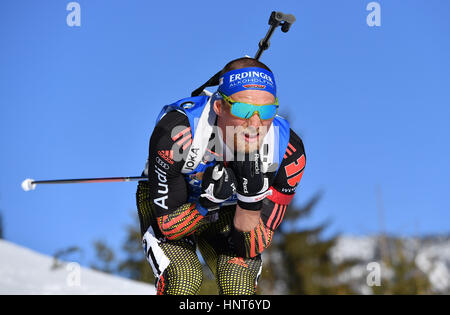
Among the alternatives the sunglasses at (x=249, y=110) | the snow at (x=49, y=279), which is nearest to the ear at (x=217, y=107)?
the sunglasses at (x=249, y=110)

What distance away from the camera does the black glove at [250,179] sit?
3.66 meters

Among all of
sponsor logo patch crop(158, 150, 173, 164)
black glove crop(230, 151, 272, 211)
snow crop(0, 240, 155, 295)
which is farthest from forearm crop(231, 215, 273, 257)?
snow crop(0, 240, 155, 295)

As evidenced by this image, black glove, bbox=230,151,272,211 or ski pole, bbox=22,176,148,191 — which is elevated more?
ski pole, bbox=22,176,148,191

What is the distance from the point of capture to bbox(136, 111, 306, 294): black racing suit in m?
3.88

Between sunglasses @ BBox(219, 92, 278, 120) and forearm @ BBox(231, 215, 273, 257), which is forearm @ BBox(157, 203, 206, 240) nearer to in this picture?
forearm @ BBox(231, 215, 273, 257)

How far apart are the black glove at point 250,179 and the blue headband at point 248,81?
457mm

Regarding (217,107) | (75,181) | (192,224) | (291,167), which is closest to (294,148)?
(291,167)

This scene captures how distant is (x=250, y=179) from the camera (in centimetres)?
365

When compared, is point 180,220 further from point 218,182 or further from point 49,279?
point 49,279

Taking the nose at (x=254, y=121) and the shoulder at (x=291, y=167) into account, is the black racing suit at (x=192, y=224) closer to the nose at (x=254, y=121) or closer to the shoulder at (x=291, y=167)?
the shoulder at (x=291, y=167)

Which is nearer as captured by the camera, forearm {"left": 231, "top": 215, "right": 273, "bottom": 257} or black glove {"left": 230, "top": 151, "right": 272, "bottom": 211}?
black glove {"left": 230, "top": 151, "right": 272, "bottom": 211}

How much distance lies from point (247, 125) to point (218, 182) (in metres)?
0.44

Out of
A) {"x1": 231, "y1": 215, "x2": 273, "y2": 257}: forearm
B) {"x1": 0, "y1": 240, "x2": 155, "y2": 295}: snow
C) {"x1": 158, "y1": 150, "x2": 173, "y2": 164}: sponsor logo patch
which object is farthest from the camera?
{"x1": 0, "y1": 240, "x2": 155, "y2": 295}: snow

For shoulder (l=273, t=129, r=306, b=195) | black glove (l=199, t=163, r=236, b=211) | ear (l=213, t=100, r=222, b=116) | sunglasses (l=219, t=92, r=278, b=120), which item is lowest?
black glove (l=199, t=163, r=236, b=211)
